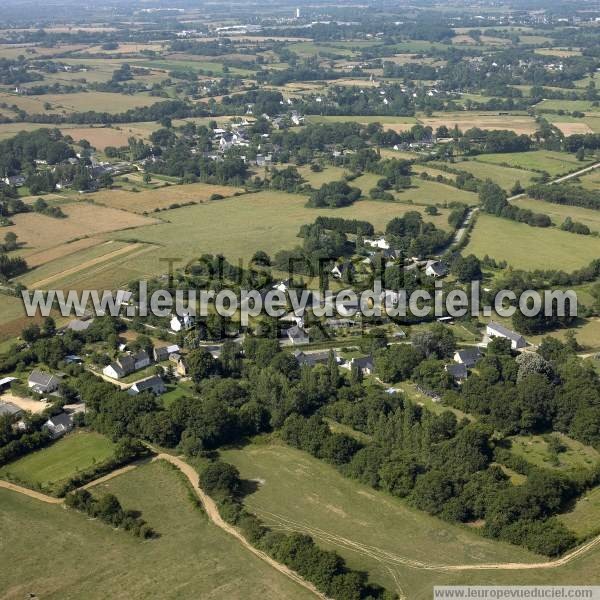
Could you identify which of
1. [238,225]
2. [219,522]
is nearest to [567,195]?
[238,225]

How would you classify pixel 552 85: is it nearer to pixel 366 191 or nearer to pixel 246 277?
pixel 366 191

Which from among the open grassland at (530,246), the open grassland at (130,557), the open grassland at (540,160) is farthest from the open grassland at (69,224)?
the open grassland at (540,160)

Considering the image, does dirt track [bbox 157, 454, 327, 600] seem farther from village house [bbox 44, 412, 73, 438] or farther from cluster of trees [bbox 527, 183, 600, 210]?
cluster of trees [bbox 527, 183, 600, 210]

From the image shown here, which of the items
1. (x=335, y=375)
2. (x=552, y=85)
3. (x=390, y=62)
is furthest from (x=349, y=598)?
(x=390, y=62)

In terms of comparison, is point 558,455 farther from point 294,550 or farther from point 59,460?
point 59,460

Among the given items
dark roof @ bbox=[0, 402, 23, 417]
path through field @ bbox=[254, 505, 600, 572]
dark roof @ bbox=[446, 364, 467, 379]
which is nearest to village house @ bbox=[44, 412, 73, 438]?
dark roof @ bbox=[0, 402, 23, 417]
